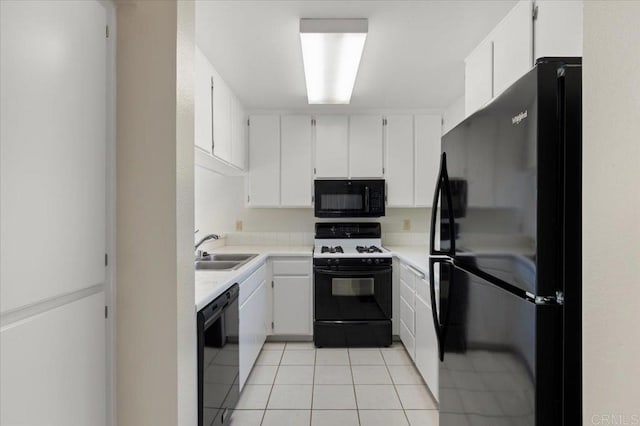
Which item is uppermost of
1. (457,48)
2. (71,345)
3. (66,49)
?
(457,48)

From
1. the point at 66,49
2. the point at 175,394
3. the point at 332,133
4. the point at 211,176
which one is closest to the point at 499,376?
the point at 175,394

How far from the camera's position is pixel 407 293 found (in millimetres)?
2922

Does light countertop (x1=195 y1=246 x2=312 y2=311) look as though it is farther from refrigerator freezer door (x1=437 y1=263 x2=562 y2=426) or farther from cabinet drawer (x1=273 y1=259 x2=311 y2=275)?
refrigerator freezer door (x1=437 y1=263 x2=562 y2=426)

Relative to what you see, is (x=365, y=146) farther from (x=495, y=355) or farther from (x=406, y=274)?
(x=495, y=355)

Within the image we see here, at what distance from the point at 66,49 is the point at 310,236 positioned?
10.4 ft

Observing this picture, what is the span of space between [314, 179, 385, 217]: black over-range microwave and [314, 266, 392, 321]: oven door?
2.13ft

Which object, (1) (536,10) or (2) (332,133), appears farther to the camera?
(2) (332,133)

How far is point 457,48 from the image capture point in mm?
2238

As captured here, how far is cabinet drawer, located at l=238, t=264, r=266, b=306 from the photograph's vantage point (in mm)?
2320

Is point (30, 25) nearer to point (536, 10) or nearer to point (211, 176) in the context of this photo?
point (536, 10)

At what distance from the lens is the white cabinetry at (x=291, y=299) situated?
330 cm

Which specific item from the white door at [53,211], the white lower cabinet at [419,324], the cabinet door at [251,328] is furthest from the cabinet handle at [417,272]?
the white door at [53,211]

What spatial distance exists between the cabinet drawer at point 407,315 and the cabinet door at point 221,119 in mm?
1971

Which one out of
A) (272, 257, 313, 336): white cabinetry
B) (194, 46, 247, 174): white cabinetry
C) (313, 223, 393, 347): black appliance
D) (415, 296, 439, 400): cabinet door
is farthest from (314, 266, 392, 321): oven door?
(194, 46, 247, 174): white cabinetry
